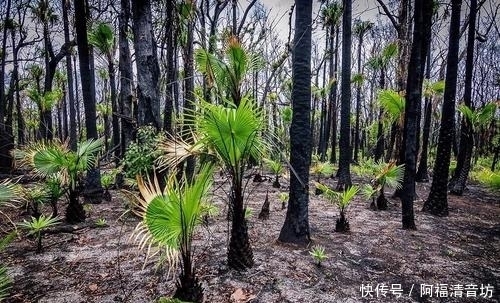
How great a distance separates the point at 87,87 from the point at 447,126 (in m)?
9.87

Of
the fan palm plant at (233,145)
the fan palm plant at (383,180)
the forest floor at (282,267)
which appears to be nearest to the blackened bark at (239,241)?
the fan palm plant at (233,145)

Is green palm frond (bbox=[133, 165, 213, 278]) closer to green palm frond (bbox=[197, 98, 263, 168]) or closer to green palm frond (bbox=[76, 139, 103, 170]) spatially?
green palm frond (bbox=[197, 98, 263, 168])

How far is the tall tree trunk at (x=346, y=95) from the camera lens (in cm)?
1113

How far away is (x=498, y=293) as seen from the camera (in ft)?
14.9

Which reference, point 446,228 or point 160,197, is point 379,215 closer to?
point 446,228

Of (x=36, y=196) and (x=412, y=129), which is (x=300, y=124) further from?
(x=36, y=196)

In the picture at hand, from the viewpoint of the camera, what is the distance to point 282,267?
4816 millimetres

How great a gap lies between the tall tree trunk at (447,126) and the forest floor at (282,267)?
3.88ft

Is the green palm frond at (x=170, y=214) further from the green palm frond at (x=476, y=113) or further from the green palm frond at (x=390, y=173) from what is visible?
the green palm frond at (x=476, y=113)

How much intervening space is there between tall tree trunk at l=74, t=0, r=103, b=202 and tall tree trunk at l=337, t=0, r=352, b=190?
7935 mm

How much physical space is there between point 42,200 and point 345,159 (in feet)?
30.3

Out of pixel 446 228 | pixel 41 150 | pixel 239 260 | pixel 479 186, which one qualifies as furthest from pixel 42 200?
pixel 479 186

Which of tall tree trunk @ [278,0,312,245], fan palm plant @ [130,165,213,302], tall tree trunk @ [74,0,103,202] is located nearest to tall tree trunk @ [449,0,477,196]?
tall tree trunk @ [278,0,312,245]

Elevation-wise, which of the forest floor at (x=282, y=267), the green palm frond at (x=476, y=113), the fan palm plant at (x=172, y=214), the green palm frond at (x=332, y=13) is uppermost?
the green palm frond at (x=332, y=13)
